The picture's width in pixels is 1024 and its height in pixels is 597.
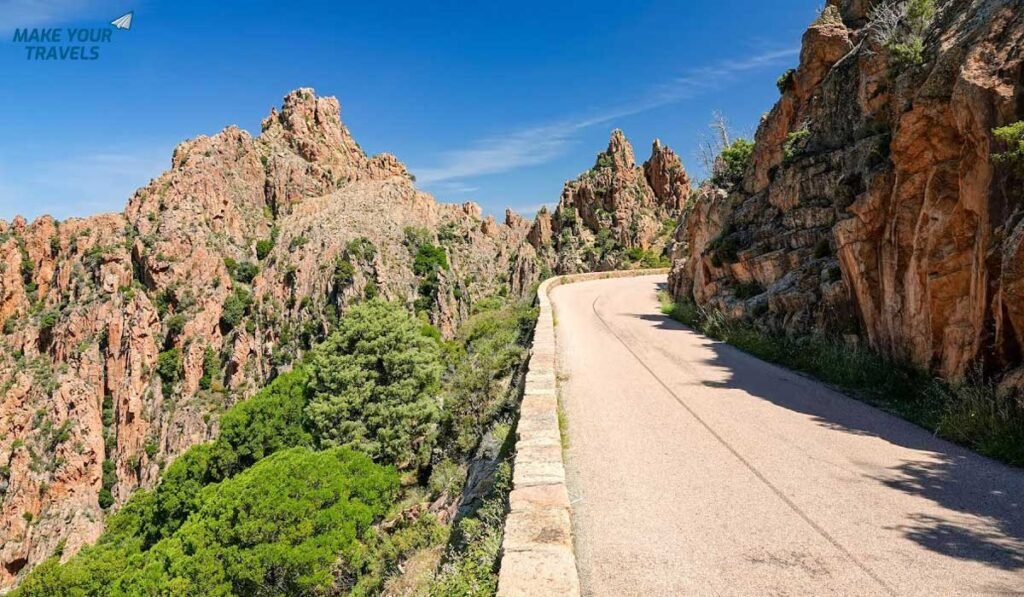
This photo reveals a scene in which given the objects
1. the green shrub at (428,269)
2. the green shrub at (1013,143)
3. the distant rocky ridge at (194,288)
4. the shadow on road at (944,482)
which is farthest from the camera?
the green shrub at (428,269)

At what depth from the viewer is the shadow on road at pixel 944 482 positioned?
3748 mm

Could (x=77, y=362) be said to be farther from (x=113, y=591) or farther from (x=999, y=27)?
(x=999, y=27)

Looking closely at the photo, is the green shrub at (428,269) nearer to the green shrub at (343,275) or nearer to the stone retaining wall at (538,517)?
the green shrub at (343,275)

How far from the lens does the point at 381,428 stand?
21.4 metres

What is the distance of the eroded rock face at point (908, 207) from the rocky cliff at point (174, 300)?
6366 centimetres

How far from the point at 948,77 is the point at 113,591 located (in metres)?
26.1

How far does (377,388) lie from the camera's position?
73.9ft

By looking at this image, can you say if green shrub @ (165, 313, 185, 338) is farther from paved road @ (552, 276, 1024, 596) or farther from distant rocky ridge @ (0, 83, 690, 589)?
paved road @ (552, 276, 1024, 596)

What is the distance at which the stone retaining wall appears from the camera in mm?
3338

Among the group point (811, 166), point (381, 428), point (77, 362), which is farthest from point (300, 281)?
point (811, 166)

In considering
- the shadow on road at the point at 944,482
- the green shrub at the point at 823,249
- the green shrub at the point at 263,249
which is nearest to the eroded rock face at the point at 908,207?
the green shrub at the point at 823,249

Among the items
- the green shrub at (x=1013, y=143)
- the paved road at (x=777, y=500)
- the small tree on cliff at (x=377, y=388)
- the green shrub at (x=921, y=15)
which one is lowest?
the small tree on cliff at (x=377, y=388)

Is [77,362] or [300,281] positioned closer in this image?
[77,362]

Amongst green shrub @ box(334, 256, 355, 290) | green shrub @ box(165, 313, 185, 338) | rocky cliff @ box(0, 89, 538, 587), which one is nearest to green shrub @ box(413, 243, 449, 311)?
rocky cliff @ box(0, 89, 538, 587)
